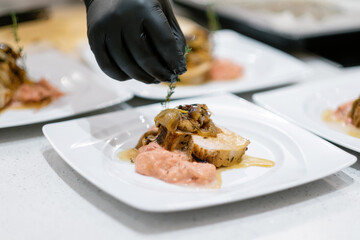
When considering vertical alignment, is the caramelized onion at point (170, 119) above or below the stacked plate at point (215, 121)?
above

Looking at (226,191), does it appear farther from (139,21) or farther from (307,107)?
(307,107)

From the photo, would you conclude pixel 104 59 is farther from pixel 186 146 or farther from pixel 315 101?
pixel 315 101

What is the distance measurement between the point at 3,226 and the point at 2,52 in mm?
1245

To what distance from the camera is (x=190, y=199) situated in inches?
49.3

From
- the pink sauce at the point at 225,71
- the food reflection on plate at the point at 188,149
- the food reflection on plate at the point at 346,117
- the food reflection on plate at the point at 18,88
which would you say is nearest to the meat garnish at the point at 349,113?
the food reflection on plate at the point at 346,117

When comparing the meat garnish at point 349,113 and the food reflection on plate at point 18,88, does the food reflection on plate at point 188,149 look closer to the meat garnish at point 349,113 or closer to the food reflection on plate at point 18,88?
the meat garnish at point 349,113

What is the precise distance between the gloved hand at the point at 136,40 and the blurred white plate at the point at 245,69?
0.52 meters

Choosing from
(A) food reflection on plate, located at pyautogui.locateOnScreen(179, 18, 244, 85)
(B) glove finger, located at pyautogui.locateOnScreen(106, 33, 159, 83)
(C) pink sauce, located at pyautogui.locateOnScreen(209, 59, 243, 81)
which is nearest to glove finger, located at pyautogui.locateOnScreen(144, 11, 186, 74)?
(B) glove finger, located at pyautogui.locateOnScreen(106, 33, 159, 83)

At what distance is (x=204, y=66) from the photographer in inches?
104

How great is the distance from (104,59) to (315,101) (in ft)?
3.69

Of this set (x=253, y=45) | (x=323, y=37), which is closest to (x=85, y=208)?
(x=253, y=45)

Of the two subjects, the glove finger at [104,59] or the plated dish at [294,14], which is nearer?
the glove finger at [104,59]

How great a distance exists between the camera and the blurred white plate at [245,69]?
229cm

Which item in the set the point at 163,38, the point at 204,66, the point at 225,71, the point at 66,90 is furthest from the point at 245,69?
the point at 163,38
